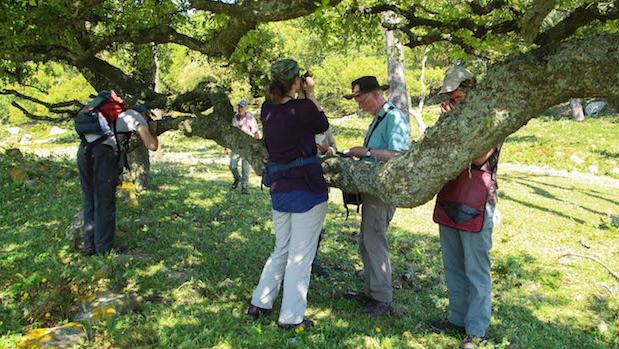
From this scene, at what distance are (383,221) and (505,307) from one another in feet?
7.27

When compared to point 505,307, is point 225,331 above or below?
above

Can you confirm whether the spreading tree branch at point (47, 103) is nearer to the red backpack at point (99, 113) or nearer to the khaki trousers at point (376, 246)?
the red backpack at point (99, 113)

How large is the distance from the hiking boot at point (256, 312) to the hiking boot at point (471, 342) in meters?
1.92

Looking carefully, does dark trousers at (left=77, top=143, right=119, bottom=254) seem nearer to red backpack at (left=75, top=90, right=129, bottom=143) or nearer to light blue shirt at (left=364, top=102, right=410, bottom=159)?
red backpack at (left=75, top=90, right=129, bottom=143)

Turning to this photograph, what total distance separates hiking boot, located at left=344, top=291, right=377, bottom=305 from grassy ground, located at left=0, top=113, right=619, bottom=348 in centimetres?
16

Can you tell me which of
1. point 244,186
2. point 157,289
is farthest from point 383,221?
point 244,186

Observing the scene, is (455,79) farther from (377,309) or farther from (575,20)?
(377,309)

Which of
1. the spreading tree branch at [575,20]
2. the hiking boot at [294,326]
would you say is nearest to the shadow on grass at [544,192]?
the spreading tree branch at [575,20]

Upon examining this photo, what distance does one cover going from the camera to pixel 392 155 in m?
4.70

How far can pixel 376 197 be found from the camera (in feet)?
16.3

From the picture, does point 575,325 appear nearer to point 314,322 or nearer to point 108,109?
point 314,322

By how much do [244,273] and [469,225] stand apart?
309 cm

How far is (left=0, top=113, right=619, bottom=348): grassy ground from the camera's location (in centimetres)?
451

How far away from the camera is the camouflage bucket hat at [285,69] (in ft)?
14.0
